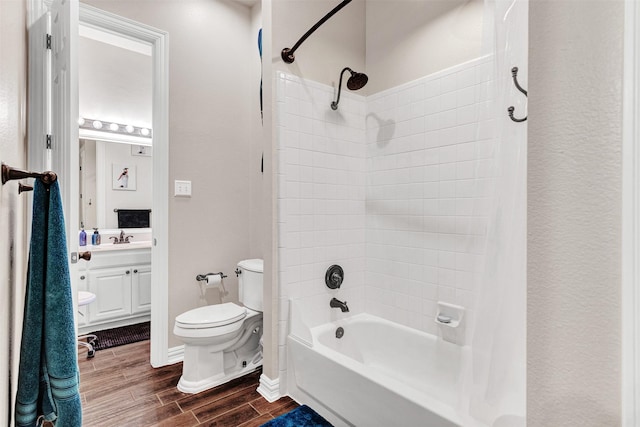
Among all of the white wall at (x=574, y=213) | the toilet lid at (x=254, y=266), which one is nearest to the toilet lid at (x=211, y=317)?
the toilet lid at (x=254, y=266)

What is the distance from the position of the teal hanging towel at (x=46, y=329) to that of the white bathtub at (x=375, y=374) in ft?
3.63

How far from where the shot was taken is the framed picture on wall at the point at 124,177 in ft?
11.8

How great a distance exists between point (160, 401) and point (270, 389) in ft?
2.11

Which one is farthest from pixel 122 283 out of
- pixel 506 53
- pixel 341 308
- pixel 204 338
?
pixel 506 53

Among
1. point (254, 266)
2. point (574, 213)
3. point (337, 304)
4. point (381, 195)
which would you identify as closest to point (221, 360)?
point (254, 266)

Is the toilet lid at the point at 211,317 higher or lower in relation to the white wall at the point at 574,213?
lower

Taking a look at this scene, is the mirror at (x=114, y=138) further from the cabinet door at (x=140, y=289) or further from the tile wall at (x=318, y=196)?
the tile wall at (x=318, y=196)

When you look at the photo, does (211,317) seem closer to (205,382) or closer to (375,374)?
(205,382)

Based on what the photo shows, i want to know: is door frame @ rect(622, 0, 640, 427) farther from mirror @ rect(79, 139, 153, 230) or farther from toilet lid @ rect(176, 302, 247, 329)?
mirror @ rect(79, 139, 153, 230)

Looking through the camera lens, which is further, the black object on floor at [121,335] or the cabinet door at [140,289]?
the cabinet door at [140,289]

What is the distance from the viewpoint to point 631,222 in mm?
421

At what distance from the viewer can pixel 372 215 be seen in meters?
2.37

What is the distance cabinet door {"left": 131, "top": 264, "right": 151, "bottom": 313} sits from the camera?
323 cm

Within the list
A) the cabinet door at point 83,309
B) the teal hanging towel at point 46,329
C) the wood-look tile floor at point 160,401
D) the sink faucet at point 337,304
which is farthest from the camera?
the cabinet door at point 83,309
